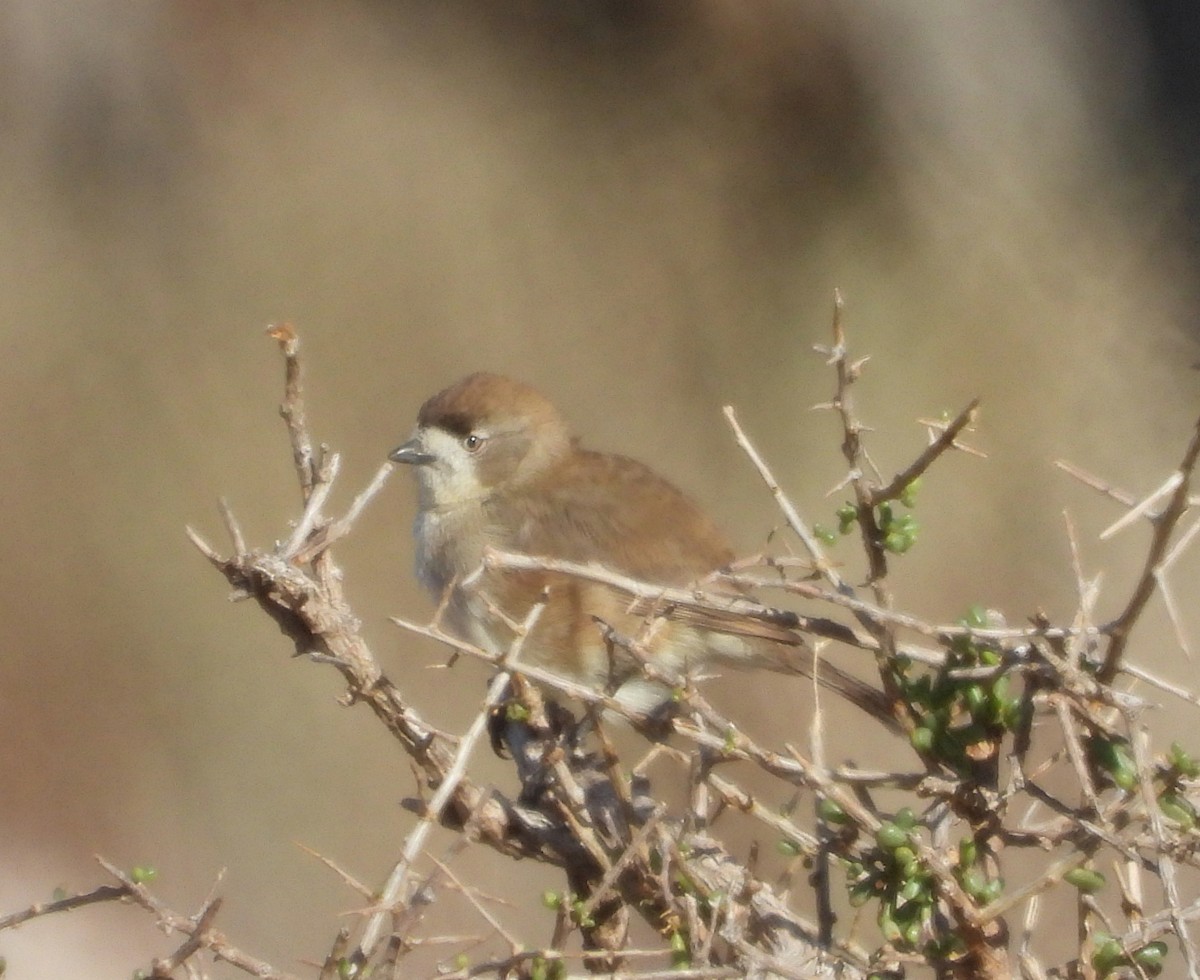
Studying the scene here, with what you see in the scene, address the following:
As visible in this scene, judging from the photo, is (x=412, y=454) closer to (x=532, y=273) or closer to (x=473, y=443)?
(x=473, y=443)

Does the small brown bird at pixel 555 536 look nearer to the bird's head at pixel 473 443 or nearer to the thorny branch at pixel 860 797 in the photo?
the bird's head at pixel 473 443

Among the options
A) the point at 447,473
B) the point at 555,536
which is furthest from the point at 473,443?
the point at 555,536

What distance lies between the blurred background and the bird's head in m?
0.99

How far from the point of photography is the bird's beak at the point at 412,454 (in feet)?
13.4

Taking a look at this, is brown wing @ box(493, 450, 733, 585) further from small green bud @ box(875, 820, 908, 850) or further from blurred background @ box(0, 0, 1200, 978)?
small green bud @ box(875, 820, 908, 850)

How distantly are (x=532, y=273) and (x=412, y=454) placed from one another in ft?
4.71

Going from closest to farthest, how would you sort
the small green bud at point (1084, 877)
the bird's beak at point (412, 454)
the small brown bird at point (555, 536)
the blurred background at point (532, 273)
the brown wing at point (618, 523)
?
the small green bud at point (1084, 877) → the small brown bird at point (555, 536) → the brown wing at point (618, 523) → the bird's beak at point (412, 454) → the blurred background at point (532, 273)

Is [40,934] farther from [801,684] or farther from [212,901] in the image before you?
[212,901]

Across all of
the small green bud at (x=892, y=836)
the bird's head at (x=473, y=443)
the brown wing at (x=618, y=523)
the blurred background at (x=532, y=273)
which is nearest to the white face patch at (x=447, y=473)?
the bird's head at (x=473, y=443)

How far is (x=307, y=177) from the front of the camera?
5289 millimetres

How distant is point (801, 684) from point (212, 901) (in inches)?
137

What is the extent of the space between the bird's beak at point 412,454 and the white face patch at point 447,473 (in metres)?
0.01

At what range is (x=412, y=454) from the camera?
409cm

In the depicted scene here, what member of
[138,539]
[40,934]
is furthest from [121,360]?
[40,934]
